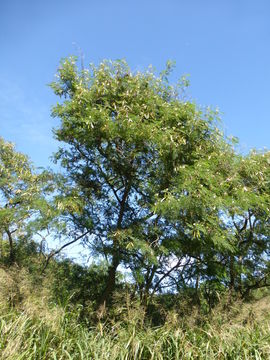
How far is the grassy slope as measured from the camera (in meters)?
3.88

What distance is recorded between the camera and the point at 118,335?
4.47m

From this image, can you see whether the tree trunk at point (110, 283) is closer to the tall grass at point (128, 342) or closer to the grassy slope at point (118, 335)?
the grassy slope at point (118, 335)

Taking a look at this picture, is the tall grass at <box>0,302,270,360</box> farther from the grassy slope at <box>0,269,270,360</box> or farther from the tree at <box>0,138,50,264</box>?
the tree at <box>0,138,50,264</box>

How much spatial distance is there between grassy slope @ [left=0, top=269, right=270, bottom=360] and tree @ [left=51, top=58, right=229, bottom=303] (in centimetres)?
217

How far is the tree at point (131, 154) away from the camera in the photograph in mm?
7188

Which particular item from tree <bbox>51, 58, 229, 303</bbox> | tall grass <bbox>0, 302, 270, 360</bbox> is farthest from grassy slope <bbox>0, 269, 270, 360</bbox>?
tree <bbox>51, 58, 229, 303</bbox>

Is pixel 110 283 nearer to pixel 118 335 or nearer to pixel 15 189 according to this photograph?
pixel 118 335

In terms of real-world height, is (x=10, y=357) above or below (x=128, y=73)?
below

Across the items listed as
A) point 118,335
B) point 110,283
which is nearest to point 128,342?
point 118,335

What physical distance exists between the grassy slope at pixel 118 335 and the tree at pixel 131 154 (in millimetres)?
2165

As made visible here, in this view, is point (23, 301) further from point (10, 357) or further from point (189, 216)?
point (189, 216)

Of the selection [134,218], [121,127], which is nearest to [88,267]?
[134,218]

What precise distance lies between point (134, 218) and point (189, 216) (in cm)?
205

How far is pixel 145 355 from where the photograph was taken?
13.9ft
